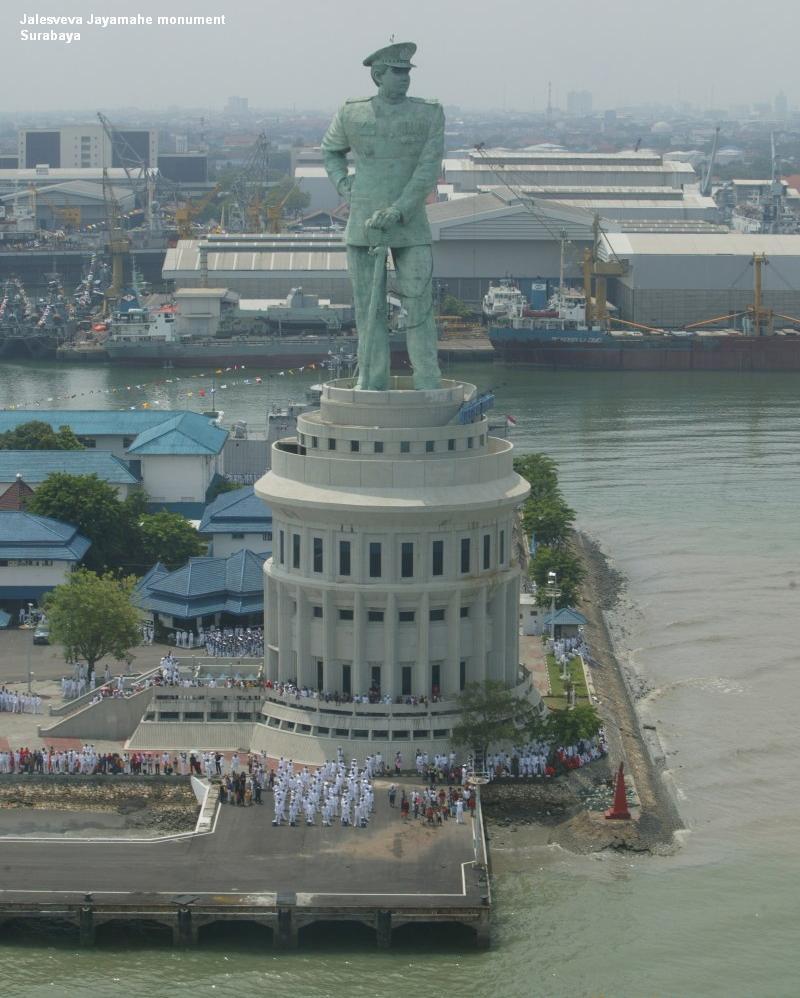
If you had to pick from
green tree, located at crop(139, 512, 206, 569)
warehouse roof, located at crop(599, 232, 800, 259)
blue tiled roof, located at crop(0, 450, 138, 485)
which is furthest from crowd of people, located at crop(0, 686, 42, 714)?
warehouse roof, located at crop(599, 232, 800, 259)

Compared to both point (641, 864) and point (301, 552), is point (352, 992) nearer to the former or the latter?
point (641, 864)

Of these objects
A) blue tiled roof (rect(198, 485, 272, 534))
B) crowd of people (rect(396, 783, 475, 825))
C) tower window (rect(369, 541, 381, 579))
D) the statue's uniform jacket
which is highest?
the statue's uniform jacket

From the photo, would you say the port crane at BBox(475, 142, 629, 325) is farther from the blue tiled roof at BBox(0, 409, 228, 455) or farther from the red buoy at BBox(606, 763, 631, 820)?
the red buoy at BBox(606, 763, 631, 820)

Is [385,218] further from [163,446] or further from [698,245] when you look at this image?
[698,245]

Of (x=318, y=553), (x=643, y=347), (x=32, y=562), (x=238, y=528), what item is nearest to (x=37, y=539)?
(x=32, y=562)

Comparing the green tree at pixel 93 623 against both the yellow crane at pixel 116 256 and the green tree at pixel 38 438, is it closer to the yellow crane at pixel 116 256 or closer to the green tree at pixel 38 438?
the green tree at pixel 38 438

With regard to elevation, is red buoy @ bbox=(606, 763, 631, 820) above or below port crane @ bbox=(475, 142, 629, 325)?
below
